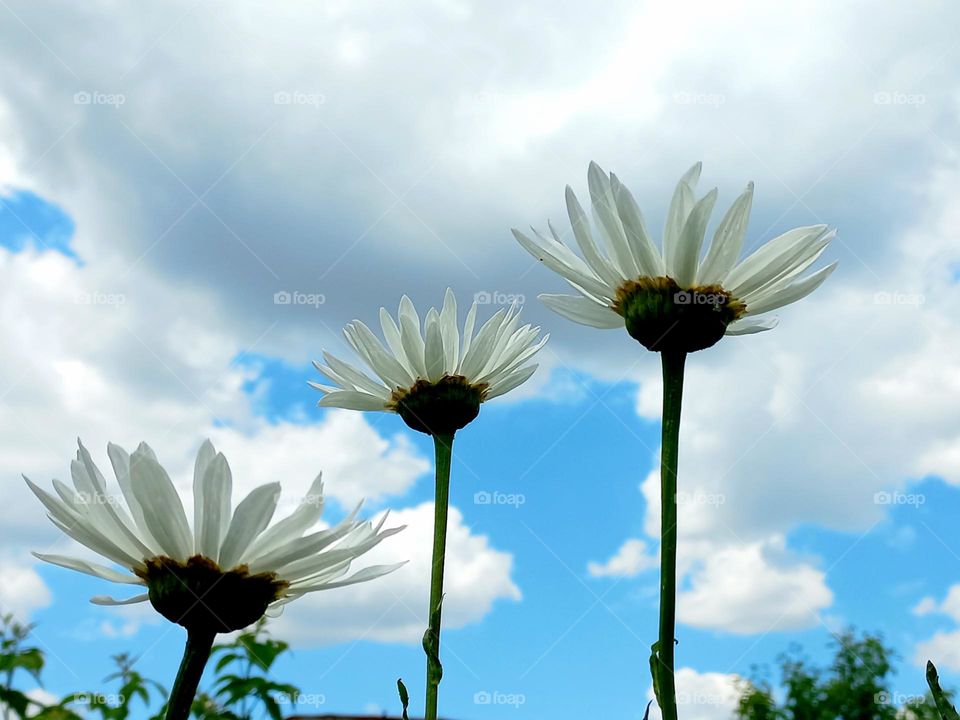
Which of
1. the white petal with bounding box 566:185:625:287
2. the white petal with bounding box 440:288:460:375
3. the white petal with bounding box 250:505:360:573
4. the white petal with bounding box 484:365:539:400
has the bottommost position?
the white petal with bounding box 250:505:360:573

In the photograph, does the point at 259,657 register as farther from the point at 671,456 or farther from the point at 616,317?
the point at 671,456

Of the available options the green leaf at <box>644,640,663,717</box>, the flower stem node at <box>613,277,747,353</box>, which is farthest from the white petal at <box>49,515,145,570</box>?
the flower stem node at <box>613,277,747,353</box>

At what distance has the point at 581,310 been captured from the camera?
1.55 metres

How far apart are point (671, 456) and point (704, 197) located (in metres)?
0.43

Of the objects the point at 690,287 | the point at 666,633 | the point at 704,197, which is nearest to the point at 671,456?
the point at 666,633

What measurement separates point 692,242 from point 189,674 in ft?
2.93

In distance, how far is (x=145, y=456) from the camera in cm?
116

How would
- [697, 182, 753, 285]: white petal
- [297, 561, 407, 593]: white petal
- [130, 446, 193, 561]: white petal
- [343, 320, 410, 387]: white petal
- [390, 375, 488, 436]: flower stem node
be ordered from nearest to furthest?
1. [130, 446, 193, 561]: white petal
2. [297, 561, 407, 593]: white petal
3. [697, 182, 753, 285]: white petal
4. [390, 375, 488, 436]: flower stem node
5. [343, 320, 410, 387]: white petal

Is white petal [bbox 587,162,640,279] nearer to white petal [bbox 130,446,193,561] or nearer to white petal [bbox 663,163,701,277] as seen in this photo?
white petal [bbox 663,163,701,277]

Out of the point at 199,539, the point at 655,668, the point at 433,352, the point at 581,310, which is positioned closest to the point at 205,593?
the point at 199,539

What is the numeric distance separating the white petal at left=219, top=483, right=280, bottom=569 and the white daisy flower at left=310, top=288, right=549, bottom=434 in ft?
2.36

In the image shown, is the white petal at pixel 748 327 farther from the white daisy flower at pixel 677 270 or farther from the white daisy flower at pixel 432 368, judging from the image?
the white daisy flower at pixel 432 368

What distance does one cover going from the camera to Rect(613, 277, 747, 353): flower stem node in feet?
4.38

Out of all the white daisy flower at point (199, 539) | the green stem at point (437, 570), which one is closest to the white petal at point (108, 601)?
the white daisy flower at point (199, 539)
